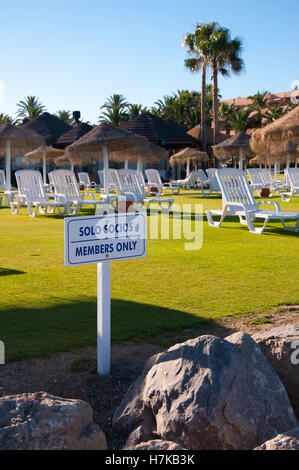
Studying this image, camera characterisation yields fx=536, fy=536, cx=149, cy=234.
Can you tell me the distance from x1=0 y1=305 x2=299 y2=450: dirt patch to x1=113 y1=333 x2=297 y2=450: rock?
227mm

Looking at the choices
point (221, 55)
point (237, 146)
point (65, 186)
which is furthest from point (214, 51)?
point (65, 186)

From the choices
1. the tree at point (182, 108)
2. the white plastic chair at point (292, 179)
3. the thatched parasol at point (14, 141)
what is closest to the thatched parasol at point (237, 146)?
the white plastic chair at point (292, 179)

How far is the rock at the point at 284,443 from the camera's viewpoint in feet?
6.97

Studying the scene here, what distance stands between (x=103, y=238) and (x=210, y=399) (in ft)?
3.88

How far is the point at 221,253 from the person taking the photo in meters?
8.17

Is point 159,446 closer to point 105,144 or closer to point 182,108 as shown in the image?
point 105,144

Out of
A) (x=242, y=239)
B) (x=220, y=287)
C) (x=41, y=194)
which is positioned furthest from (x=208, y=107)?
(x=220, y=287)

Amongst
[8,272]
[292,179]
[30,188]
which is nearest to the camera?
[8,272]

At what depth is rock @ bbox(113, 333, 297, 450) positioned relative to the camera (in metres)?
2.35

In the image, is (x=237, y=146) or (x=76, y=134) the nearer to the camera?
(x=237, y=146)

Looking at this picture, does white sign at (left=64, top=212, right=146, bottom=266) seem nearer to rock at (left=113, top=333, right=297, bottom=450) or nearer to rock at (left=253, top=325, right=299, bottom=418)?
rock at (left=113, top=333, right=297, bottom=450)

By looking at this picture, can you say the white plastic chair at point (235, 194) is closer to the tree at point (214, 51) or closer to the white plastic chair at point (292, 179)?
the white plastic chair at point (292, 179)

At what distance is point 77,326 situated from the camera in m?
4.37

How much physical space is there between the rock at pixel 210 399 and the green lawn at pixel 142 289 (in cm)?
134
